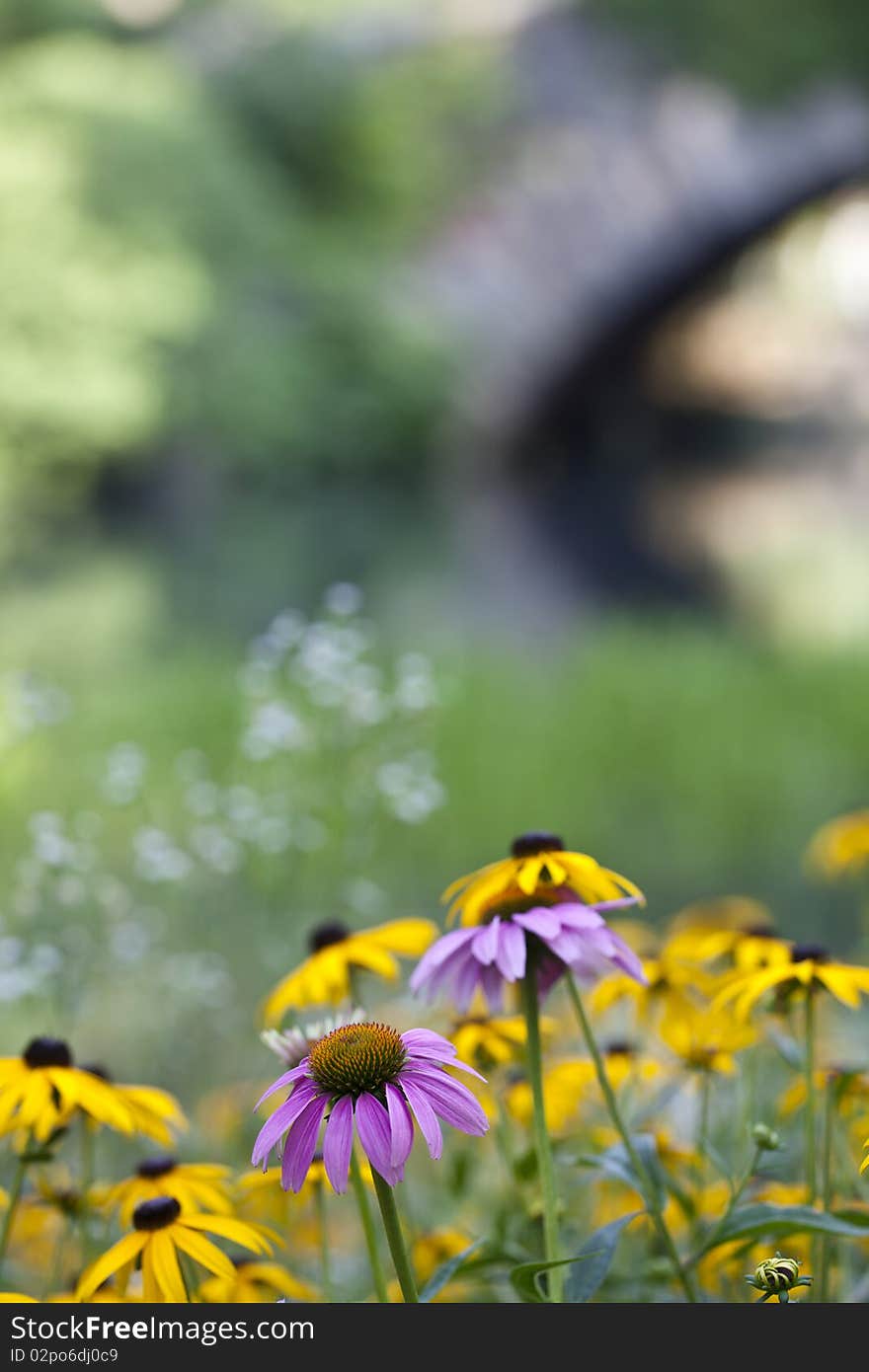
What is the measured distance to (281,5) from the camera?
59.6ft

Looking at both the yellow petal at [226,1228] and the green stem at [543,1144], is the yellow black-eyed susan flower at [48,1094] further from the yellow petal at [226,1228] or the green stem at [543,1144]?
the green stem at [543,1144]

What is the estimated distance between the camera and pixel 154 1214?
660 millimetres

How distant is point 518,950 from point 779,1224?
0.17 meters

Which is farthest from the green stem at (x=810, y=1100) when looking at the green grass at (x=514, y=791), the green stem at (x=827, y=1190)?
the green grass at (x=514, y=791)

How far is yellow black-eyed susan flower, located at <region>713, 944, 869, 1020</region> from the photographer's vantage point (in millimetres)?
735

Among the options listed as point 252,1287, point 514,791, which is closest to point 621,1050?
point 252,1287

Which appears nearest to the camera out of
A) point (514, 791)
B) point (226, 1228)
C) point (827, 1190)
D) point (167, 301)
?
point (226, 1228)

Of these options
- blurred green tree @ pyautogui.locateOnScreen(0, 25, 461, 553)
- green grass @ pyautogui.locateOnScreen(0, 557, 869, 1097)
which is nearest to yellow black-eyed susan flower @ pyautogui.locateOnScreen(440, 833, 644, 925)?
green grass @ pyautogui.locateOnScreen(0, 557, 869, 1097)

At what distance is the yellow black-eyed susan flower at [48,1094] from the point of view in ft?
2.37

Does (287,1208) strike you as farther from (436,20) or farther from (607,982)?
(436,20)

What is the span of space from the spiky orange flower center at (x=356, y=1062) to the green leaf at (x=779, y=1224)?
0.20 m

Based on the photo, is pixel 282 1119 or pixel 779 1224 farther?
pixel 779 1224

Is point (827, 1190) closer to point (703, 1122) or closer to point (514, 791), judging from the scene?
point (703, 1122)

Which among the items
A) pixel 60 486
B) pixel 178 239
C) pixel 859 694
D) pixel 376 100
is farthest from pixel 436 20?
pixel 859 694
